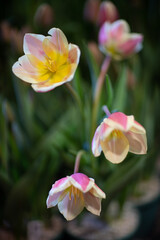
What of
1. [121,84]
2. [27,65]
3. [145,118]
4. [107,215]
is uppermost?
[27,65]

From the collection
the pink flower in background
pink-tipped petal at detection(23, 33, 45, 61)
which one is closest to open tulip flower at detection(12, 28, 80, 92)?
pink-tipped petal at detection(23, 33, 45, 61)

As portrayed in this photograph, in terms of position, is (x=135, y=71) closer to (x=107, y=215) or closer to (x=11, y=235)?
(x=107, y=215)

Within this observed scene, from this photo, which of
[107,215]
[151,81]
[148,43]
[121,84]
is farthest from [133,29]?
[107,215]

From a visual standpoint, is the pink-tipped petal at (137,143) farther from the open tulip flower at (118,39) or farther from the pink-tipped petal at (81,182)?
the open tulip flower at (118,39)

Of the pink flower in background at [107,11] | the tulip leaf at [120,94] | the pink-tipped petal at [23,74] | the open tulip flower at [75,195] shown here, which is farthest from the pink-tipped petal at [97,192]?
the pink flower in background at [107,11]

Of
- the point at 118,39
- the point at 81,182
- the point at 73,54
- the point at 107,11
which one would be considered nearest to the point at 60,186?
the point at 81,182

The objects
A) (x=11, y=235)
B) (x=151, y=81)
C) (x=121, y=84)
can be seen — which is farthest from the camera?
(x=151, y=81)

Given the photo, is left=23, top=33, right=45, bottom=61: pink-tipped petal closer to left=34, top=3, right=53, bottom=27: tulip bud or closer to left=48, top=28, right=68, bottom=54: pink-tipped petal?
left=48, top=28, right=68, bottom=54: pink-tipped petal
